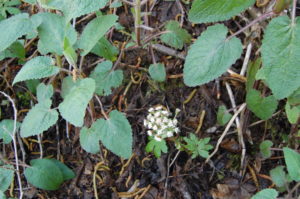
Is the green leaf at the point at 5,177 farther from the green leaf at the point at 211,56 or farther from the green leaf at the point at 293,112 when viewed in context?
the green leaf at the point at 293,112

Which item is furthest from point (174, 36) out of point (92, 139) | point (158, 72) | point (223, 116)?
point (92, 139)

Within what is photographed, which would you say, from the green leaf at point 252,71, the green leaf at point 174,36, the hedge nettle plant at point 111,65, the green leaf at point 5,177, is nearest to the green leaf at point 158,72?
the hedge nettle plant at point 111,65

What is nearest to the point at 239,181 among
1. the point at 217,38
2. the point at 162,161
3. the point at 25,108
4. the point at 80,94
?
the point at 162,161

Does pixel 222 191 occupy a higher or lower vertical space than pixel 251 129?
lower

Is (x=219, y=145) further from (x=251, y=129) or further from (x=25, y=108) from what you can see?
(x=25, y=108)

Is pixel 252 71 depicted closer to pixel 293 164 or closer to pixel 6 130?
pixel 293 164
